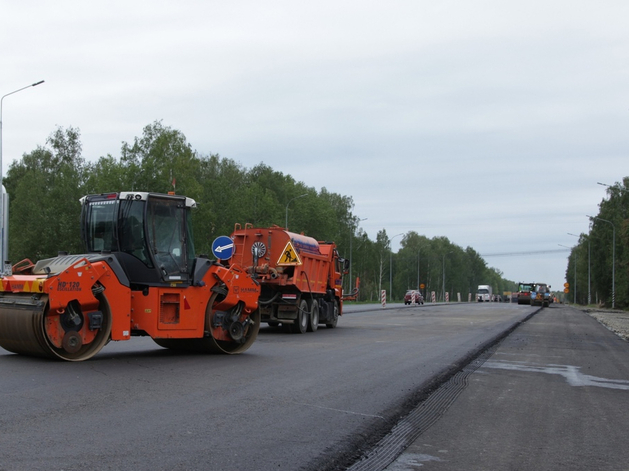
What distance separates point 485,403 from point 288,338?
11.1 metres

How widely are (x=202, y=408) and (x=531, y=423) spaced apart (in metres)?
3.58

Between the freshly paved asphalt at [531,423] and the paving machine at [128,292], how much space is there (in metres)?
4.77

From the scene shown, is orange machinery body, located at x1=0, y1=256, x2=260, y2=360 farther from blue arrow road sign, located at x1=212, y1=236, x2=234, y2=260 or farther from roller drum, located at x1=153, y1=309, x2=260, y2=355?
blue arrow road sign, located at x1=212, y1=236, x2=234, y2=260

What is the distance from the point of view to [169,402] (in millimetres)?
8445

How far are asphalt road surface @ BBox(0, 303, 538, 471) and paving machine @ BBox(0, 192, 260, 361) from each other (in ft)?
1.43

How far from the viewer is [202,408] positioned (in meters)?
8.12

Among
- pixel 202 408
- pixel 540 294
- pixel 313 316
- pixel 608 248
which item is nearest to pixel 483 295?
pixel 608 248

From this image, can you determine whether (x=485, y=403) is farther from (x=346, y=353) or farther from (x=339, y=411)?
(x=346, y=353)

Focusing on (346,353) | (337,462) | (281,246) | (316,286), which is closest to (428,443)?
(337,462)

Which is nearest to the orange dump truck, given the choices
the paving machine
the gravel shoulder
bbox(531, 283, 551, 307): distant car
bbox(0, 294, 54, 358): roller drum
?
the paving machine

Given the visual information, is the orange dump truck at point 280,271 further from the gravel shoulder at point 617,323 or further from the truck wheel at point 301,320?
the gravel shoulder at point 617,323

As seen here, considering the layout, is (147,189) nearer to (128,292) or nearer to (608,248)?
(128,292)

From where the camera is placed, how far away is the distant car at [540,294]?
264ft

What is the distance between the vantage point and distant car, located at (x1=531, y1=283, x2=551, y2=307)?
80500mm
